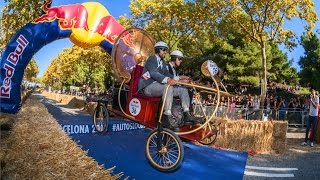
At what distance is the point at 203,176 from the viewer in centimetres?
521

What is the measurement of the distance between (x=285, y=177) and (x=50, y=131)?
634 cm

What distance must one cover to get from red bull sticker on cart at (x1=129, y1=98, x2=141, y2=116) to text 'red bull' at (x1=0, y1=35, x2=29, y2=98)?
6.68 metres

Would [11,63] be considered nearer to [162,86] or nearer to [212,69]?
[162,86]

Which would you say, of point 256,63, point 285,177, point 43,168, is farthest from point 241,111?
point 256,63

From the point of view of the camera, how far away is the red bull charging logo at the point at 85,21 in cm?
1316

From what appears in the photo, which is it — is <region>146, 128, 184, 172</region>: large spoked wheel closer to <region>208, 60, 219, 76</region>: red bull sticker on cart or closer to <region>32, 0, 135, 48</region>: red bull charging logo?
<region>208, 60, 219, 76</region>: red bull sticker on cart

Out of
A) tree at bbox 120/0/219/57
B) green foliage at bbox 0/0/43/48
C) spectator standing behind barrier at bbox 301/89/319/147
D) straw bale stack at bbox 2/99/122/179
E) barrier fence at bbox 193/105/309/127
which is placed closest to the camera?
straw bale stack at bbox 2/99/122/179

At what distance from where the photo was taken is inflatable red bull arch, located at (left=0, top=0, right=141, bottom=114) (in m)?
12.2

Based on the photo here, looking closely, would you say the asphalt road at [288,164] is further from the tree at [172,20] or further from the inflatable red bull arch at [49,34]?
the tree at [172,20]

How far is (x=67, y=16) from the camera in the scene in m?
13.5

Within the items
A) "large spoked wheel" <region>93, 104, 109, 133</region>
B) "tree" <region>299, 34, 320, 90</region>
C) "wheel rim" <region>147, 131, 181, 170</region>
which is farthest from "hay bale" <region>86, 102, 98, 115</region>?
"tree" <region>299, 34, 320, 90</region>

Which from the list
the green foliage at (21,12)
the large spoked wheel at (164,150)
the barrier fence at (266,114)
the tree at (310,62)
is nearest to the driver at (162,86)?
the large spoked wheel at (164,150)

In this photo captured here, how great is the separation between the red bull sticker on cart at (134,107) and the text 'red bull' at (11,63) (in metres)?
6.68

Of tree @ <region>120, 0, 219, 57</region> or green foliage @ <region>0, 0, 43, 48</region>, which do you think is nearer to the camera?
green foliage @ <region>0, 0, 43, 48</region>
